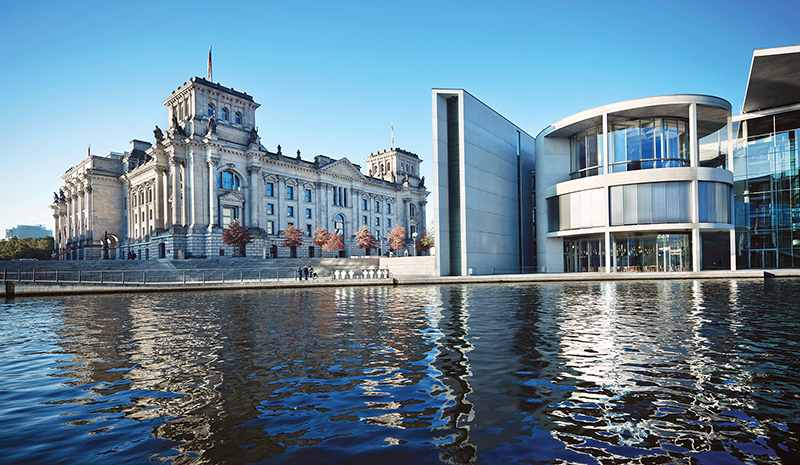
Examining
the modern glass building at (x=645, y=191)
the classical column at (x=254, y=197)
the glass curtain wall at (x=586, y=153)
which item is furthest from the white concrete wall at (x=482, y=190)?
the classical column at (x=254, y=197)

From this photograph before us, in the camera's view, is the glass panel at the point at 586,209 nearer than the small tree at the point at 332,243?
Yes

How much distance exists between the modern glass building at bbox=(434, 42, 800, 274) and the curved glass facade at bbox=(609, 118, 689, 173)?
0.09 m

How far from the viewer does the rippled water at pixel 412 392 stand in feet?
15.1

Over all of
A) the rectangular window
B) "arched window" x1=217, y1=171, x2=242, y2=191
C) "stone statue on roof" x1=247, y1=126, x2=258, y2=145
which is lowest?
the rectangular window

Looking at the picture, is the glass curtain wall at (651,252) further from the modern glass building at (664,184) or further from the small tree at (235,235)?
the small tree at (235,235)

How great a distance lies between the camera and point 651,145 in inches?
1599

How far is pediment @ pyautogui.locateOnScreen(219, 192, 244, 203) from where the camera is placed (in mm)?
66250

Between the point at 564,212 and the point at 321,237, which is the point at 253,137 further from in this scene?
the point at 564,212

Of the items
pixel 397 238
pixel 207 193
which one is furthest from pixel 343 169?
pixel 207 193

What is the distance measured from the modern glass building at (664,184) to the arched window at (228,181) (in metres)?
40.9

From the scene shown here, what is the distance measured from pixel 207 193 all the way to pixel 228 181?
14.5ft

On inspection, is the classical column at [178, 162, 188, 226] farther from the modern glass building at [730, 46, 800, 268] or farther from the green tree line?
the modern glass building at [730, 46, 800, 268]

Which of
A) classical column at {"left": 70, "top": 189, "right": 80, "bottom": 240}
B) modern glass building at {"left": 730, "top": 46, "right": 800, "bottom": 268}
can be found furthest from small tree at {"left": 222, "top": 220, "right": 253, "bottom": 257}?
modern glass building at {"left": 730, "top": 46, "right": 800, "bottom": 268}

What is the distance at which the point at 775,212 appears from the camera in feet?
144
